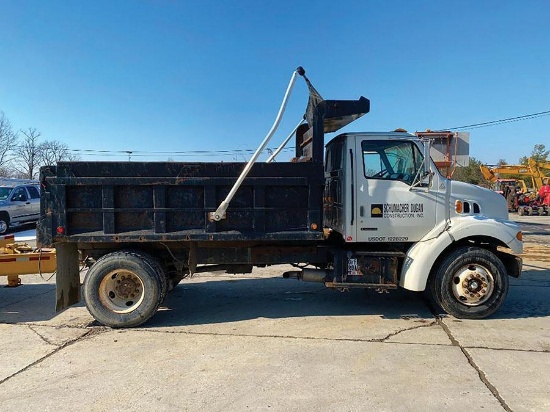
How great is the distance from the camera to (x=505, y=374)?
389cm

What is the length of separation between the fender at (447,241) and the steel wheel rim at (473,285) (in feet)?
1.39

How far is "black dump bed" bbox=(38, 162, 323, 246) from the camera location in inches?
199

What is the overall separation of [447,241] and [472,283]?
0.66 metres

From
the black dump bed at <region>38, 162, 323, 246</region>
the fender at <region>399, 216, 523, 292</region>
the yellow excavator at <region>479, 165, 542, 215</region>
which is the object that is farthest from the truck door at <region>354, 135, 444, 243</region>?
the yellow excavator at <region>479, 165, 542, 215</region>

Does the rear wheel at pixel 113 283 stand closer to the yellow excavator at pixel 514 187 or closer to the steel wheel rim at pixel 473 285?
the steel wheel rim at pixel 473 285

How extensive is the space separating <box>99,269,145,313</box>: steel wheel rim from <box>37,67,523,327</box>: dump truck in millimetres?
13

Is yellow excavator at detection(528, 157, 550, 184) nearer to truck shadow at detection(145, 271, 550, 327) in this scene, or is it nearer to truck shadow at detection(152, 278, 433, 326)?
truck shadow at detection(145, 271, 550, 327)

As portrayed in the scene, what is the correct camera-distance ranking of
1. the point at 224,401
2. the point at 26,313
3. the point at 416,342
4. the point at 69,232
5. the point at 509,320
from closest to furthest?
1. the point at 224,401
2. the point at 416,342
3. the point at 69,232
4. the point at 509,320
5. the point at 26,313

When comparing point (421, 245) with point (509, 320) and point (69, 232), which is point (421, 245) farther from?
point (69, 232)

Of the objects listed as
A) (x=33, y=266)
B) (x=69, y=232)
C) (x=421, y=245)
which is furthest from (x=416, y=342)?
(x=33, y=266)

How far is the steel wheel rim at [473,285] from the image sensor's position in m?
5.43

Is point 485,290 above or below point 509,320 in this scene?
above

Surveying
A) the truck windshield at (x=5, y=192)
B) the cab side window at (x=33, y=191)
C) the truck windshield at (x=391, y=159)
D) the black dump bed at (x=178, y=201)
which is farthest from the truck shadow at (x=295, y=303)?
the cab side window at (x=33, y=191)

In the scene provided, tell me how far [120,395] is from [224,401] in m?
0.93
